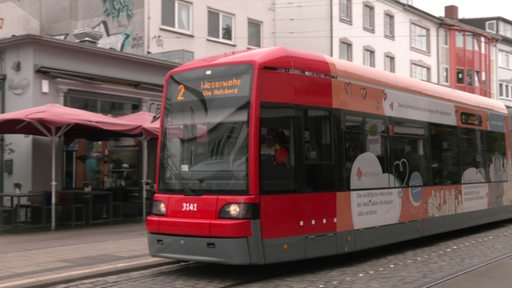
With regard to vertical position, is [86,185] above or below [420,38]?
below

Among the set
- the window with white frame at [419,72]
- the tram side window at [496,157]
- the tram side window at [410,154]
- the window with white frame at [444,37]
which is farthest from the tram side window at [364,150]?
the window with white frame at [444,37]

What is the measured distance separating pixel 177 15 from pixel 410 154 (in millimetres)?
15145

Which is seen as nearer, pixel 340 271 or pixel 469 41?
pixel 340 271

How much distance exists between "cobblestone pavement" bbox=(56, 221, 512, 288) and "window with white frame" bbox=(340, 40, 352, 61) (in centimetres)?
2169

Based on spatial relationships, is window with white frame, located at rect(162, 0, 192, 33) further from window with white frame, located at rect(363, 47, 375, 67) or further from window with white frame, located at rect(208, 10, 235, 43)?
A: window with white frame, located at rect(363, 47, 375, 67)

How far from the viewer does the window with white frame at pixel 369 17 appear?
1314 inches

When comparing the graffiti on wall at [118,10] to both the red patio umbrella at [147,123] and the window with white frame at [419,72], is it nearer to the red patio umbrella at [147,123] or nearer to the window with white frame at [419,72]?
the red patio umbrella at [147,123]

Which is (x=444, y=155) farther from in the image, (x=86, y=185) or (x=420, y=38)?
(x=420, y=38)

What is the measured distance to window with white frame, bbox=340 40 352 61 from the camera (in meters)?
31.4

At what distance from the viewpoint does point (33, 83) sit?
14406mm

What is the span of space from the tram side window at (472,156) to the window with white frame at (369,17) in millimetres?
21647

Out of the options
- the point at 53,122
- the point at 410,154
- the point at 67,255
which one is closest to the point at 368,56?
the point at 410,154

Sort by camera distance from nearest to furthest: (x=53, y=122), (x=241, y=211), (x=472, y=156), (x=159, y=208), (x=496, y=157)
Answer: (x=241, y=211) → (x=159, y=208) → (x=53, y=122) → (x=472, y=156) → (x=496, y=157)

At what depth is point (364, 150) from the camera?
9.07m
